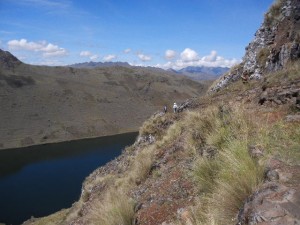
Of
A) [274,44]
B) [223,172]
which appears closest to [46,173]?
[274,44]

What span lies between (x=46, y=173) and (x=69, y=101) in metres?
67.1

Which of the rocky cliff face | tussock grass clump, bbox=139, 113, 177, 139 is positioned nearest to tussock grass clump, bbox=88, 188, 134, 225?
tussock grass clump, bbox=139, 113, 177, 139

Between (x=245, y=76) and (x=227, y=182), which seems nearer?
(x=227, y=182)

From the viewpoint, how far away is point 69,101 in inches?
5310

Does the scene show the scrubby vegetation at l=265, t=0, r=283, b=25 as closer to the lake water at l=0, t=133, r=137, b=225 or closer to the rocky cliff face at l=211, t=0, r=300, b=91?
the rocky cliff face at l=211, t=0, r=300, b=91

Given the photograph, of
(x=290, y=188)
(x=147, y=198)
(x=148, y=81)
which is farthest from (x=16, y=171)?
(x=148, y=81)

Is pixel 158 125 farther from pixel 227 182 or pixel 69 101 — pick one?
pixel 69 101

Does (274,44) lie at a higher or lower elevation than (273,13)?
lower

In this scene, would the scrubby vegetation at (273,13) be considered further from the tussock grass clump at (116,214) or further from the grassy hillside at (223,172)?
the tussock grass clump at (116,214)

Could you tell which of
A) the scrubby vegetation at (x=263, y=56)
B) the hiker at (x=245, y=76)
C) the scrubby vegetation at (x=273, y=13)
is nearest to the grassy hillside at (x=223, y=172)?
the scrubby vegetation at (x=263, y=56)

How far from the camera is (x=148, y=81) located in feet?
599

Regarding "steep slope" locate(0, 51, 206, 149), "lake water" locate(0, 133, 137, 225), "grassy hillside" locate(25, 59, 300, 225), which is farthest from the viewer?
Result: "steep slope" locate(0, 51, 206, 149)

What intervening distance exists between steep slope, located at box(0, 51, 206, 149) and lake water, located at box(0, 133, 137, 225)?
30.2 ft

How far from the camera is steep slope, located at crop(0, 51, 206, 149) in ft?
366
